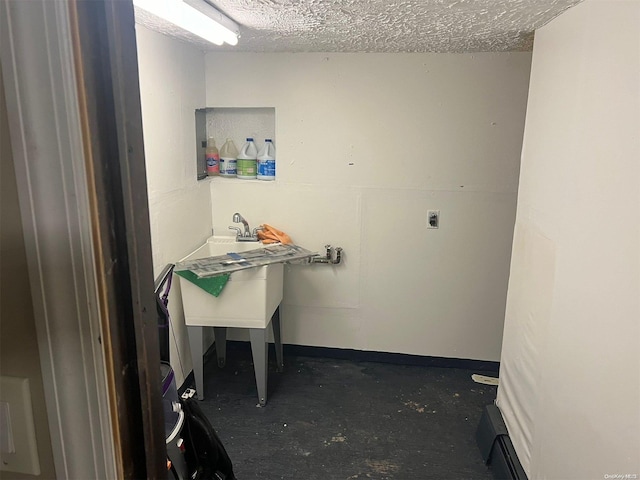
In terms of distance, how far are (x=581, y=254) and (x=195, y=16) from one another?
5.10 feet

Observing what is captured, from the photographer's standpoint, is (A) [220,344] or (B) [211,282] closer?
(B) [211,282]

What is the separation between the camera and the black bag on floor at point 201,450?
1.79 m

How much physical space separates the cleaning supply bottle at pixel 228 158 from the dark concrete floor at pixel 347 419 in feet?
3.99

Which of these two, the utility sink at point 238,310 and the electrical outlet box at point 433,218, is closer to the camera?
the utility sink at point 238,310

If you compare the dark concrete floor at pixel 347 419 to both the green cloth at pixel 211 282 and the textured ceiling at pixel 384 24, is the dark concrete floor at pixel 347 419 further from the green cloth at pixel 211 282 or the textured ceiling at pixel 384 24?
the textured ceiling at pixel 384 24

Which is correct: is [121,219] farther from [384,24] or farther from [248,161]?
[248,161]

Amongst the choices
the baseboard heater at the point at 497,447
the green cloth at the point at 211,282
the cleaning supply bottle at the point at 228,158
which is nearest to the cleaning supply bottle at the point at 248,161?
the cleaning supply bottle at the point at 228,158

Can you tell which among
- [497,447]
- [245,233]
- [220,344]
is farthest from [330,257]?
[497,447]

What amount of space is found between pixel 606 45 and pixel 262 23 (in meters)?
1.33

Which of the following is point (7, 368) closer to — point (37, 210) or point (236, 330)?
point (37, 210)

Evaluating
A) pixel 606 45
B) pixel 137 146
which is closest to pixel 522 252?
pixel 606 45

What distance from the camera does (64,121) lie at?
0.48 metres

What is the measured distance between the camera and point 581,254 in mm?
1476

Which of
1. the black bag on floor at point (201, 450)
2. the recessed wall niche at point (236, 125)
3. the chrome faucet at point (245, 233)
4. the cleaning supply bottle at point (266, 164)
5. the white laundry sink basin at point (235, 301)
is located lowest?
the black bag on floor at point (201, 450)
